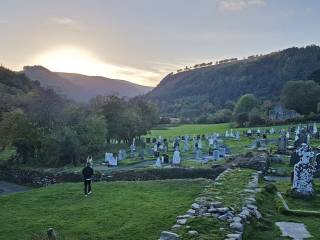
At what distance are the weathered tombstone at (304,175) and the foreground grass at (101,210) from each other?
4181 mm

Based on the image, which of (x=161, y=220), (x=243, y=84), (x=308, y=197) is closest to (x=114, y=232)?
(x=161, y=220)

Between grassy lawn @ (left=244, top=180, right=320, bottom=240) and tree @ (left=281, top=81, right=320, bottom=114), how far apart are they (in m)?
64.1

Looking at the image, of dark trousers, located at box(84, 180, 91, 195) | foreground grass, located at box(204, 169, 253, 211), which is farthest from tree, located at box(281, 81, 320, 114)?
dark trousers, located at box(84, 180, 91, 195)

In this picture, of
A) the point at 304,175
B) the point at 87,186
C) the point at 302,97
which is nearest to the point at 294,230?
the point at 304,175

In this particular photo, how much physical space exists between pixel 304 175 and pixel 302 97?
220 ft

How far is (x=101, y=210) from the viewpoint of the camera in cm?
1555

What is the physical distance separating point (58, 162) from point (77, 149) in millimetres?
2372

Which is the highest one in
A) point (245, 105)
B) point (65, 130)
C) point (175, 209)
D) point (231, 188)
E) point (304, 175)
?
point (245, 105)

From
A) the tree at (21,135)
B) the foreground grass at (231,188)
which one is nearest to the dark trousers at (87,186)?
the foreground grass at (231,188)

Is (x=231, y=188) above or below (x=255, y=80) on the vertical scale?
below

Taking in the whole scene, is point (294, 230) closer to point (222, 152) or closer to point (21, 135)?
point (222, 152)

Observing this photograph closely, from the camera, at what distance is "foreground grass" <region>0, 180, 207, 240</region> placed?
12867 mm

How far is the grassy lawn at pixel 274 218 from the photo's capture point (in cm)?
1262

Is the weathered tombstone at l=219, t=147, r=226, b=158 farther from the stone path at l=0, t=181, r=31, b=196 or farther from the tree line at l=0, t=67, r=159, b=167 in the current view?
the stone path at l=0, t=181, r=31, b=196
